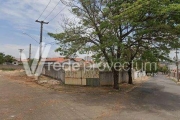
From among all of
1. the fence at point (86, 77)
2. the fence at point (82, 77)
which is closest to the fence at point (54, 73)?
the fence at point (86, 77)

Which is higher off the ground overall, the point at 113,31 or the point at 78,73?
the point at 113,31

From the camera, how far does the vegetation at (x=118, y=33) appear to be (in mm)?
14055

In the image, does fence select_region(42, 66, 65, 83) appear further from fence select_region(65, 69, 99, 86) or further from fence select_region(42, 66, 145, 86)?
fence select_region(65, 69, 99, 86)

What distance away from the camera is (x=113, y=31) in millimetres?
16266

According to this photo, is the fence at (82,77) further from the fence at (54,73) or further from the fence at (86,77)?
the fence at (54,73)

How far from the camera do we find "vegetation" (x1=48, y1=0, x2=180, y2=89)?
14.1 meters

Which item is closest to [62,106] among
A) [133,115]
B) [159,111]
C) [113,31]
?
[133,115]

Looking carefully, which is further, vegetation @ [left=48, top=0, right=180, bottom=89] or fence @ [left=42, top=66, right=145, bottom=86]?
fence @ [left=42, top=66, right=145, bottom=86]

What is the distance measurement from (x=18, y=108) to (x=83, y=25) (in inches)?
381

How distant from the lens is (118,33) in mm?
17328

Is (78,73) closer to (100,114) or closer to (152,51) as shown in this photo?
(152,51)

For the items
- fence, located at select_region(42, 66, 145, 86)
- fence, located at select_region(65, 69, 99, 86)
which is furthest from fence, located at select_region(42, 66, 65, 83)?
fence, located at select_region(65, 69, 99, 86)

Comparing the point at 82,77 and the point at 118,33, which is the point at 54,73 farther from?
the point at 118,33

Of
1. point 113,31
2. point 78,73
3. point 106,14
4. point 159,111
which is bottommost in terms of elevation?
point 159,111
